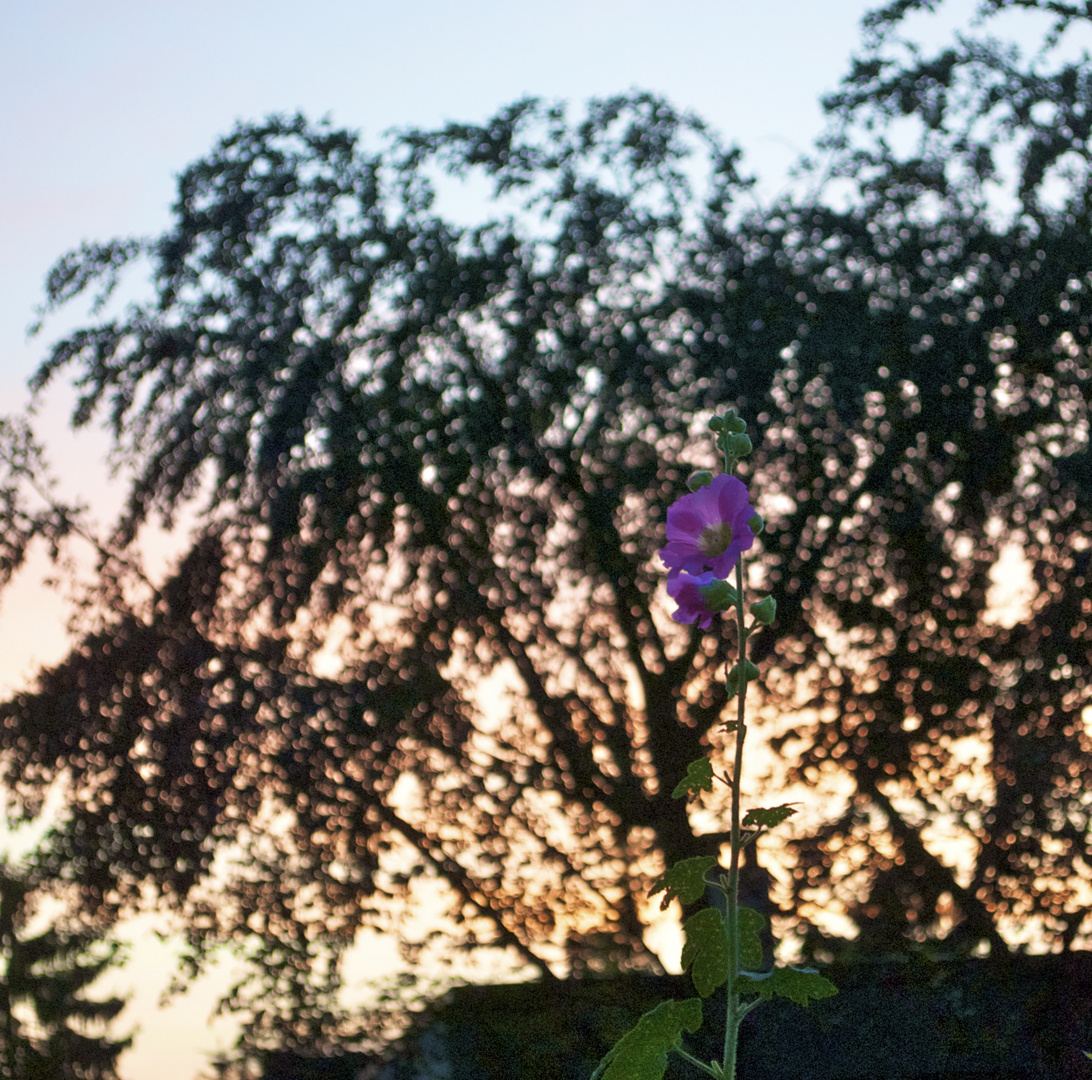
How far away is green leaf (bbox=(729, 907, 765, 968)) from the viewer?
1.60 meters

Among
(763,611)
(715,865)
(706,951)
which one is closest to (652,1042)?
(706,951)

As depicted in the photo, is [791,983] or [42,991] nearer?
[791,983]

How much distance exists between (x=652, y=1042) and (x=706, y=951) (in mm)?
156

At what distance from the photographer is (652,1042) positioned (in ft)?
4.73

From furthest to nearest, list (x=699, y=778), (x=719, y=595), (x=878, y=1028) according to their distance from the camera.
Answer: (x=878, y=1028) → (x=719, y=595) → (x=699, y=778)

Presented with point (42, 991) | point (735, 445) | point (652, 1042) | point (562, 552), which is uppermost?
point (562, 552)

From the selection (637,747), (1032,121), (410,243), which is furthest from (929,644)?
(410,243)

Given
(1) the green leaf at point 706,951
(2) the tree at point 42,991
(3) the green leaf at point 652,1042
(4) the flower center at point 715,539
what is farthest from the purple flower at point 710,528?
(2) the tree at point 42,991

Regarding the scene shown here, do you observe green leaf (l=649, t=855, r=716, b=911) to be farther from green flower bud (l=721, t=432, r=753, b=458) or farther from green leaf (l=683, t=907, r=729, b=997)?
green flower bud (l=721, t=432, r=753, b=458)

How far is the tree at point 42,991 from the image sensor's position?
9.58 m

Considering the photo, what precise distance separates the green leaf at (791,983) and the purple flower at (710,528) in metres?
0.58

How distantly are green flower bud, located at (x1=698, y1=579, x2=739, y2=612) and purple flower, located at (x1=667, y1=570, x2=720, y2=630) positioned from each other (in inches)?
0.8

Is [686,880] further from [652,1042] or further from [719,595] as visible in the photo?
[719,595]

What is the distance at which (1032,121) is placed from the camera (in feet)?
30.6
